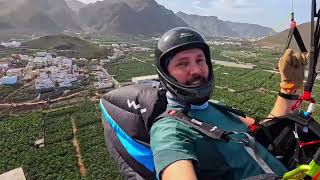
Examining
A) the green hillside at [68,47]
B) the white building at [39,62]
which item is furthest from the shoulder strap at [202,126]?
the green hillside at [68,47]

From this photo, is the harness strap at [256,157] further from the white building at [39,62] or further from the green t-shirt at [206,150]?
the white building at [39,62]

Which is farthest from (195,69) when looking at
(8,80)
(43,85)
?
(8,80)

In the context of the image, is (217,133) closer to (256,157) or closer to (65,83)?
(256,157)

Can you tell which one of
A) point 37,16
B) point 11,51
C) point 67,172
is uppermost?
point 37,16

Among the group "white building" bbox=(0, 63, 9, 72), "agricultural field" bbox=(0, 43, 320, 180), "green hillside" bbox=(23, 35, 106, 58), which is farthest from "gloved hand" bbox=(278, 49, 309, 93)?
"green hillside" bbox=(23, 35, 106, 58)

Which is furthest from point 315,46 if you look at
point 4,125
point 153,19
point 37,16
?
point 153,19

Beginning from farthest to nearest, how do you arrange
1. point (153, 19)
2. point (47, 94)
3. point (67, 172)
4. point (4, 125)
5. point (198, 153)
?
point (153, 19), point (47, 94), point (4, 125), point (67, 172), point (198, 153)

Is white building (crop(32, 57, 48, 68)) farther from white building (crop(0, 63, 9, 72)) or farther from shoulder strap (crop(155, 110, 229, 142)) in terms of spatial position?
shoulder strap (crop(155, 110, 229, 142))

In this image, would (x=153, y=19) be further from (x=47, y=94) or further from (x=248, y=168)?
(x=248, y=168)
